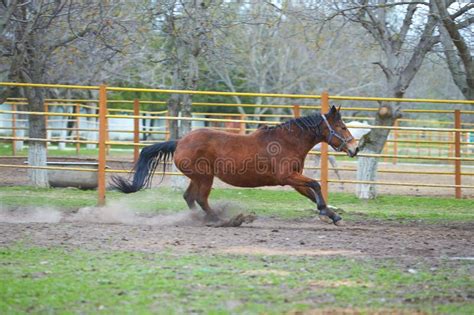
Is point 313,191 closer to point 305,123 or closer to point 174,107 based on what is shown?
point 305,123

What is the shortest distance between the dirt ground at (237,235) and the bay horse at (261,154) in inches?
21.2

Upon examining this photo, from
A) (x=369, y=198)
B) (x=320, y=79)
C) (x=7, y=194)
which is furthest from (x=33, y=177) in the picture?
(x=320, y=79)

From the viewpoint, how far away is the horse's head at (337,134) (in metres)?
10.9

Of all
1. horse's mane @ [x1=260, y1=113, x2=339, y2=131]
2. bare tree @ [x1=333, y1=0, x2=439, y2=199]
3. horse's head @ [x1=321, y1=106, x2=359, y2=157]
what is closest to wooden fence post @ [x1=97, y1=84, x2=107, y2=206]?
horse's mane @ [x1=260, y1=113, x2=339, y2=131]

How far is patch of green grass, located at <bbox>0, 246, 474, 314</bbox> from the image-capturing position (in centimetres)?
571

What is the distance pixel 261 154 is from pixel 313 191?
0.94 meters

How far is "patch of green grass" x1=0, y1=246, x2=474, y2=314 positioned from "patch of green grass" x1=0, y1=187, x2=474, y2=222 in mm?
4175

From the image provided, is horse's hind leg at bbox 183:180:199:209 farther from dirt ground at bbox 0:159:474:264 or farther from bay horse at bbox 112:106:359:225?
dirt ground at bbox 0:159:474:264

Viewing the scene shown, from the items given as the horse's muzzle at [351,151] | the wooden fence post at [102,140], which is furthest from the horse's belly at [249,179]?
the wooden fence post at [102,140]

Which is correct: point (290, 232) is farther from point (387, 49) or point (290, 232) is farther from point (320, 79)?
point (320, 79)

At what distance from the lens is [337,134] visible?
430 inches

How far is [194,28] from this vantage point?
15.2m

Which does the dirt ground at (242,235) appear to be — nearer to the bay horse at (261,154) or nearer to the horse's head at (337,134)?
the bay horse at (261,154)

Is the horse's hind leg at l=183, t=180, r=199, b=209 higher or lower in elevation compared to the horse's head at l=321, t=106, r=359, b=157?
lower
